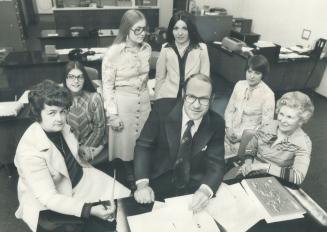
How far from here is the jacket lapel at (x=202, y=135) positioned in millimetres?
1771

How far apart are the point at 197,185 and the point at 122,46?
1.34 m

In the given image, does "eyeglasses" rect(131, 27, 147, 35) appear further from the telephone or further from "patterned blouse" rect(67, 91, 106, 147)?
the telephone

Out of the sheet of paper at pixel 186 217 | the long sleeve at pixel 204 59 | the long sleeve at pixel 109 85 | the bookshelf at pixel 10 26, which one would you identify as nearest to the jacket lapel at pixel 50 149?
the sheet of paper at pixel 186 217

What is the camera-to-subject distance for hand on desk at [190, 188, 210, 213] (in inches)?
57.8

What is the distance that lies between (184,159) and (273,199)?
1.81ft

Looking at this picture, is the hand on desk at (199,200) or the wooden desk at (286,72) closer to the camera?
the hand on desk at (199,200)

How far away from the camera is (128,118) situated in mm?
2604

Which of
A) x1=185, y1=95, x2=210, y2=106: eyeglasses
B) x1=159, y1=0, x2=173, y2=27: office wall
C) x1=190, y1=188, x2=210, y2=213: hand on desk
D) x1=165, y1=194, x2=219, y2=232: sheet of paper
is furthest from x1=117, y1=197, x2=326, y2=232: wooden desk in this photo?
x1=159, y1=0, x2=173, y2=27: office wall

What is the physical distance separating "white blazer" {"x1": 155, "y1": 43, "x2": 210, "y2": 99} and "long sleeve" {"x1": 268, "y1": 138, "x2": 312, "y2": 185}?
119cm

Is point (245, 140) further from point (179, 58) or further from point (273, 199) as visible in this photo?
point (179, 58)

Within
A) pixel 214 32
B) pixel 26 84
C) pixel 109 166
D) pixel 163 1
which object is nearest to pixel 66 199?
pixel 109 166

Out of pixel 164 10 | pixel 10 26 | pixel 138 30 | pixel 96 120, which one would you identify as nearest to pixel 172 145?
pixel 96 120

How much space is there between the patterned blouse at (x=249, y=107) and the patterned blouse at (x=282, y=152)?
0.56 meters

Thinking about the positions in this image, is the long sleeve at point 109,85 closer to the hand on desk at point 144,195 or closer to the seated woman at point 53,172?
the seated woman at point 53,172
